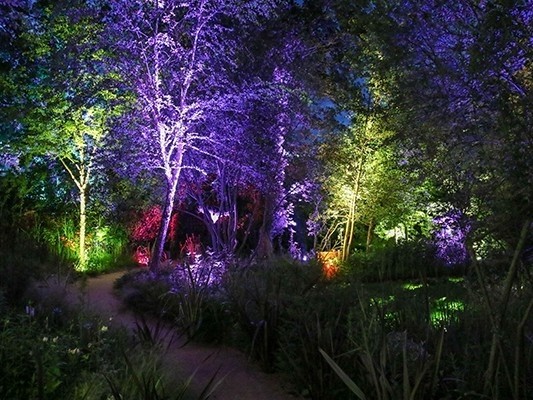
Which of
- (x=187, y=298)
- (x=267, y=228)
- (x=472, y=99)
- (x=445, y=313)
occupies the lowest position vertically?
(x=187, y=298)

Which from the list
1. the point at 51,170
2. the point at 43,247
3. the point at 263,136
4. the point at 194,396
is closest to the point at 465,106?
the point at 194,396

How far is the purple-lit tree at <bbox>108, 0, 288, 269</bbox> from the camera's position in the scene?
27.2 ft

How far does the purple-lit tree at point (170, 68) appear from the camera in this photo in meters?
8.29

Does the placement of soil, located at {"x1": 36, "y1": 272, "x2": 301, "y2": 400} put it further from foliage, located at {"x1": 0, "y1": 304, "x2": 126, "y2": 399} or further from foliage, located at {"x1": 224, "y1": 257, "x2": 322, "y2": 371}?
foliage, located at {"x1": 0, "y1": 304, "x2": 126, "y2": 399}

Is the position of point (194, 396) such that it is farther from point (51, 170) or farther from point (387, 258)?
point (51, 170)

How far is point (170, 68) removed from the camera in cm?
873

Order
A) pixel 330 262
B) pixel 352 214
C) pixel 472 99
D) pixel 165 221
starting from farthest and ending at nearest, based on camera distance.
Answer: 1. pixel 352 214
2. pixel 330 262
3. pixel 165 221
4. pixel 472 99

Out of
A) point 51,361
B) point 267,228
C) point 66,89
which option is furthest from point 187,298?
point 66,89

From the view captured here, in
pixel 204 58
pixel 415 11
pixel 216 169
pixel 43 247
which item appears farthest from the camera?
pixel 216 169

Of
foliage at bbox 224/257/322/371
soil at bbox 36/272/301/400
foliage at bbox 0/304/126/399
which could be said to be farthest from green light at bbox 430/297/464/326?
foliage at bbox 0/304/126/399

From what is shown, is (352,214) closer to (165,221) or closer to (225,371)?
(165,221)

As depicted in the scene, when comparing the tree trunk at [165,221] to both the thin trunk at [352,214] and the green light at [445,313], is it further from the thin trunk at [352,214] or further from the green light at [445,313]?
the green light at [445,313]

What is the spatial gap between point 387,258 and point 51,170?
25.1 feet

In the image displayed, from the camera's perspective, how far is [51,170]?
1157cm
